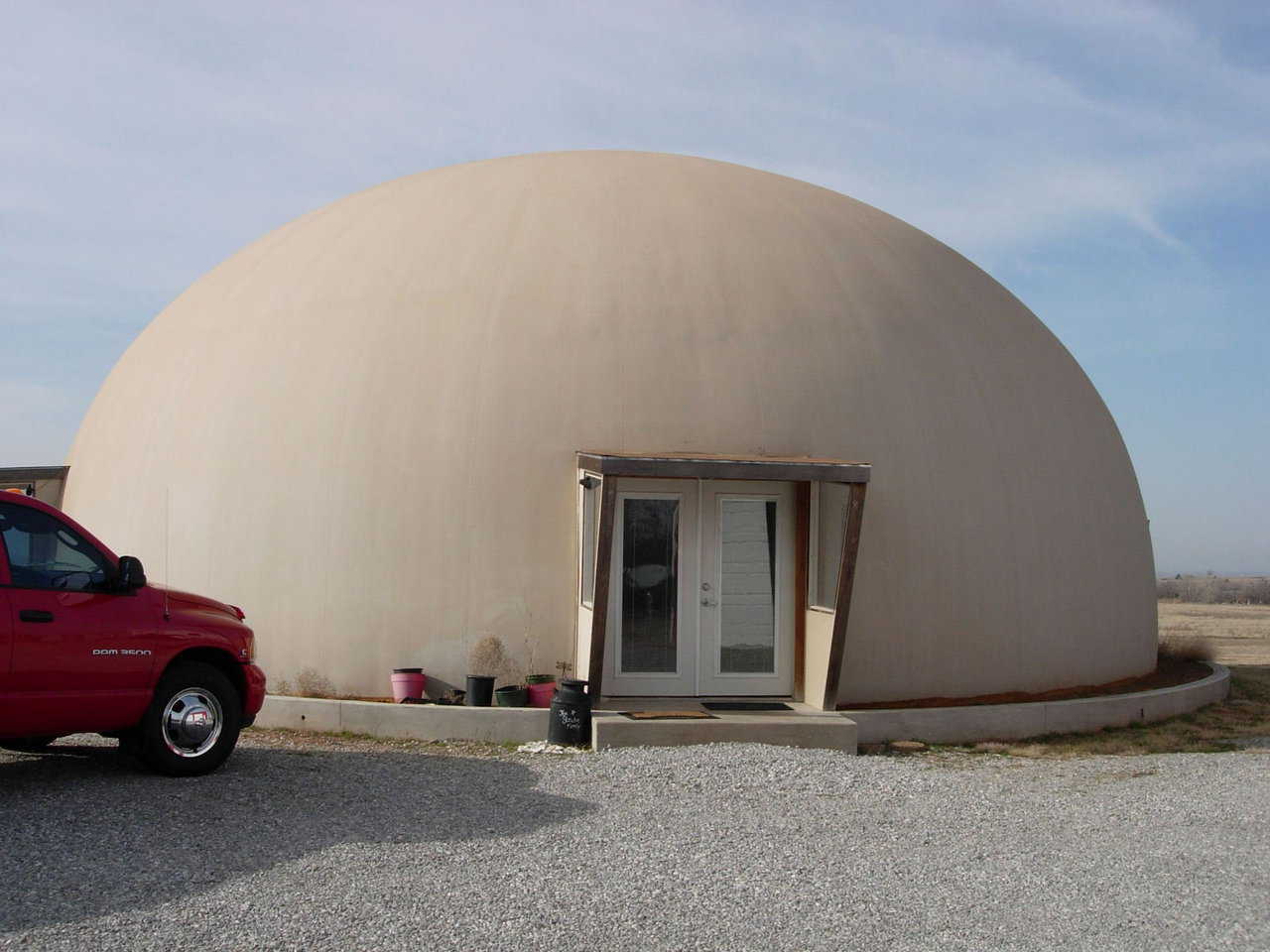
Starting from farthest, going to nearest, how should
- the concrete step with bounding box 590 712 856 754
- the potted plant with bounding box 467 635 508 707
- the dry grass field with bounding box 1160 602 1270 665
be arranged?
the dry grass field with bounding box 1160 602 1270 665
the potted plant with bounding box 467 635 508 707
the concrete step with bounding box 590 712 856 754

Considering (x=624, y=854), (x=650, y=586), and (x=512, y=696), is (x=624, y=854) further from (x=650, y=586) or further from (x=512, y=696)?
(x=650, y=586)

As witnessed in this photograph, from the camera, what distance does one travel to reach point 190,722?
29.8 feet

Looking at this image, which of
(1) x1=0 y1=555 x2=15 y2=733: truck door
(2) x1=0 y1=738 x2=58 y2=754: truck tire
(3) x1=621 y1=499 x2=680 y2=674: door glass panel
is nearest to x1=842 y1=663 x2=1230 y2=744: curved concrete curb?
(3) x1=621 y1=499 x2=680 y2=674: door glass panel

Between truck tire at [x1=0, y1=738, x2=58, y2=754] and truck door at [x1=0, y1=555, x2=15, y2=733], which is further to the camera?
truck tire at [x1=0, y1=738, x2=58, y2=754]

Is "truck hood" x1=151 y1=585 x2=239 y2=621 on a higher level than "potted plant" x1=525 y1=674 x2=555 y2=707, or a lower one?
higher

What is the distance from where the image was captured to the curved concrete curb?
1218 cm

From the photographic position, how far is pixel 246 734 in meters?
11.9

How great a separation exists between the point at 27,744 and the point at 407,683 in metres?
3.67

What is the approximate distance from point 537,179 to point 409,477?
15.5 ft

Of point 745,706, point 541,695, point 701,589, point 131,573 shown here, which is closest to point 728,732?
point 745,706

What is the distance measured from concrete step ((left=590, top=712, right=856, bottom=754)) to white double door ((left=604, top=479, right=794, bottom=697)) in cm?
110

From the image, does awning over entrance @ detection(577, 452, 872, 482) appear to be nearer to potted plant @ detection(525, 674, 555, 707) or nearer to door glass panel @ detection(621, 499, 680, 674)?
door glass panel @ detection(621, 499, 680, 674)

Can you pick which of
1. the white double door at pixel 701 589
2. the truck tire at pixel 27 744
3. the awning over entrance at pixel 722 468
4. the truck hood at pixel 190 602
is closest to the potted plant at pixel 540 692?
the white double door at pixel 701 589

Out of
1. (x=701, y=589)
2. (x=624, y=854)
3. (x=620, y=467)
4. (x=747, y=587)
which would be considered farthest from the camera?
(x=747, y=587)
